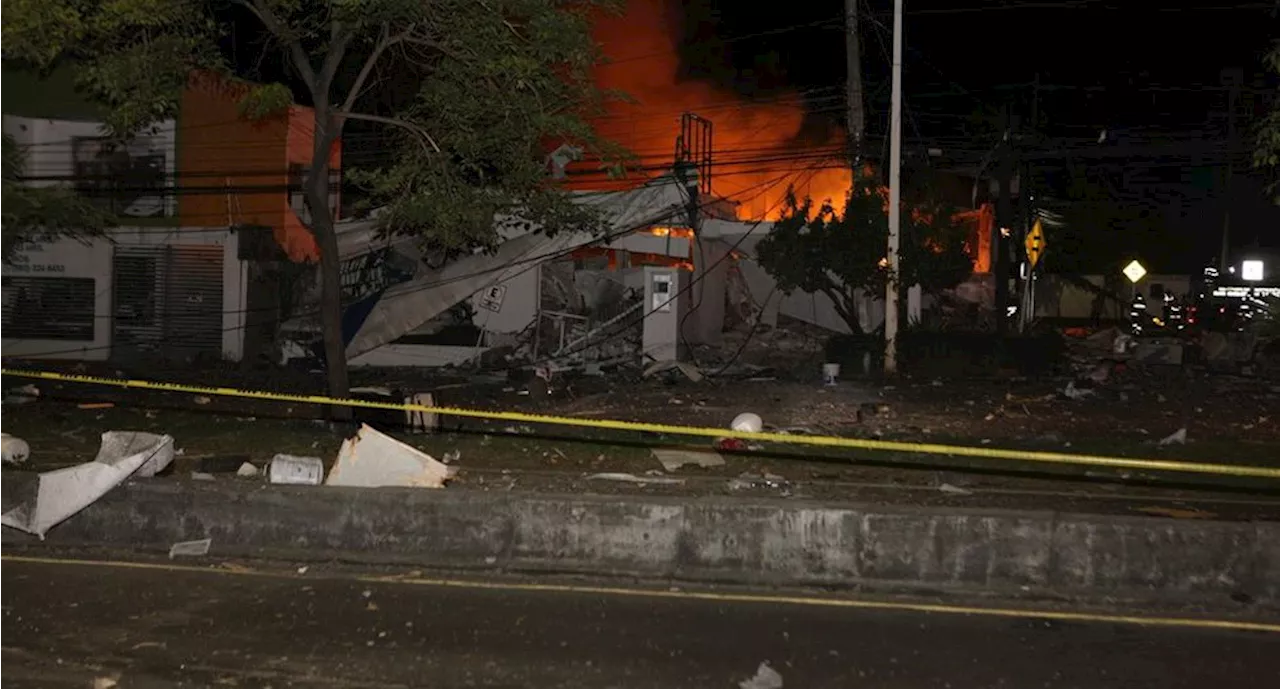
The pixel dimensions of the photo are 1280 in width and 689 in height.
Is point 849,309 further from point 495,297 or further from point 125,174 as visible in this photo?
point 125,174

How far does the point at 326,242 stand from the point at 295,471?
4.29 metres

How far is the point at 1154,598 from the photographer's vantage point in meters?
7.60

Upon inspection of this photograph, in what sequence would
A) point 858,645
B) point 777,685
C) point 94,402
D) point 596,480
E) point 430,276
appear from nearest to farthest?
point 777,685 < point 858,645 < point 596,480 < point 94,402 < point 430,276

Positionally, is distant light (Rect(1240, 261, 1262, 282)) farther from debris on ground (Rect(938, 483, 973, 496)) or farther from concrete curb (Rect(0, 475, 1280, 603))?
concrete curb (Rect(0, 475, 1280, 603))

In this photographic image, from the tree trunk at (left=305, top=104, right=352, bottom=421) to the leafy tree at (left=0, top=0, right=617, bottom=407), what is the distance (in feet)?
0.05

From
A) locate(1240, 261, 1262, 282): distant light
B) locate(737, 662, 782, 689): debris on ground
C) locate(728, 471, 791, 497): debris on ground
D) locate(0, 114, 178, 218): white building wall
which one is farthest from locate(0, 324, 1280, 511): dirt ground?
locate(1240, 261, 1262, 282): distant light

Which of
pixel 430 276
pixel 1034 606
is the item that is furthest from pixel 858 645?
pixel 430 276

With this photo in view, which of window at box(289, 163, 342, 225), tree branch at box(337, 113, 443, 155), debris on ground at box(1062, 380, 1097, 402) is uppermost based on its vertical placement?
window at box(289, 163, 342, 225)

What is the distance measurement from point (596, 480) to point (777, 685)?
448cm

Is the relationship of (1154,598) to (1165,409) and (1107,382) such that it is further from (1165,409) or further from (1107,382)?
(1107,382)

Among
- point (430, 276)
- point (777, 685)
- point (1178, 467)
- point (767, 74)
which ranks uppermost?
point (767, 74)

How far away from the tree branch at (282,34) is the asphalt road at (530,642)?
6.53 m

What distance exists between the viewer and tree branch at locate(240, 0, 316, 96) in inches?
480

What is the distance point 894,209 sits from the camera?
23047mm
